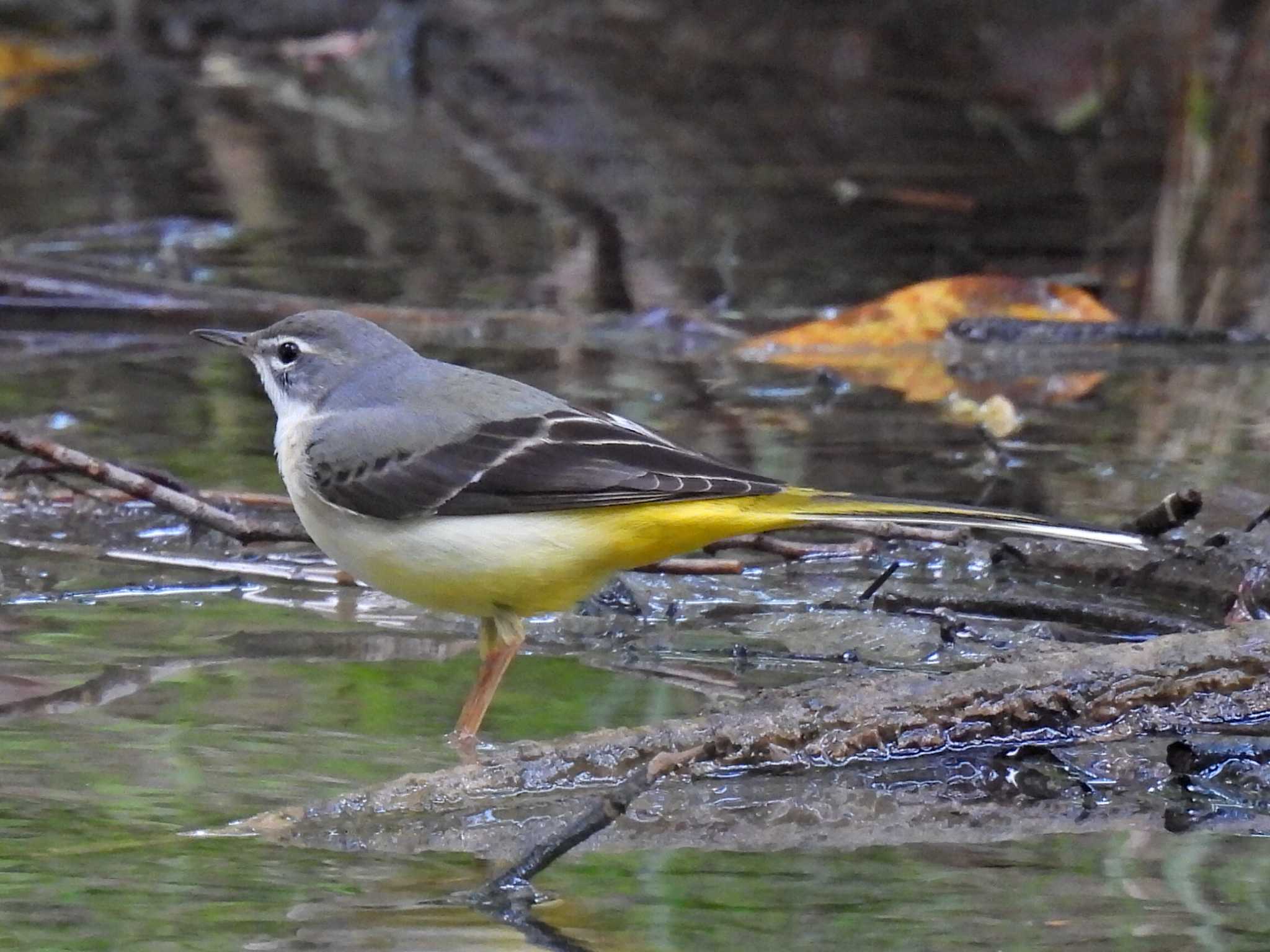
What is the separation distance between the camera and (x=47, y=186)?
11.8m

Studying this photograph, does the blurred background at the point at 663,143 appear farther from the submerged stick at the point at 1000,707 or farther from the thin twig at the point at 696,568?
the submerged stick at the point at 1000,707

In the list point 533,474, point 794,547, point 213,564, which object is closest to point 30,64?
point 213,564

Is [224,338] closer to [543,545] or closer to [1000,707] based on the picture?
[543,545]

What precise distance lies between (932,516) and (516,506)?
942 mm

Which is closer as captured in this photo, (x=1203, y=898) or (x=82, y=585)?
(x=1203, y=898)

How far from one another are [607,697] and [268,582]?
1240 mm

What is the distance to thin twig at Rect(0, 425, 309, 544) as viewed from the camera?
4.73 m

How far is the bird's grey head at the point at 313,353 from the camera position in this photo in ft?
17.0

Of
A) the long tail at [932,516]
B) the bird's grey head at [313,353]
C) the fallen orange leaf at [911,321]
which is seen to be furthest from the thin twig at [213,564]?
the fallen orange leaf at [911,321]

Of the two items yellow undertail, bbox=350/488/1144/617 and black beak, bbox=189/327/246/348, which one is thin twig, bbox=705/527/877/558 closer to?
yellow undertail, bbox=350/488/1144/617

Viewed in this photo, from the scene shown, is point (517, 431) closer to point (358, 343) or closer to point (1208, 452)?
point (358, 343)

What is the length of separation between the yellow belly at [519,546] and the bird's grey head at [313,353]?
0.67m

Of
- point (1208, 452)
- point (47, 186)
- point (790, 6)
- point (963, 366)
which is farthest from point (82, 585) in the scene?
point (790, 6)

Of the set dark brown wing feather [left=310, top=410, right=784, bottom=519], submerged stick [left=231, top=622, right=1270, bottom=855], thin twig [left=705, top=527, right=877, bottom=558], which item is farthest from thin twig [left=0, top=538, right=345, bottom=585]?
submerged stick [left=231, top=622, right=1270, bottom=855]
